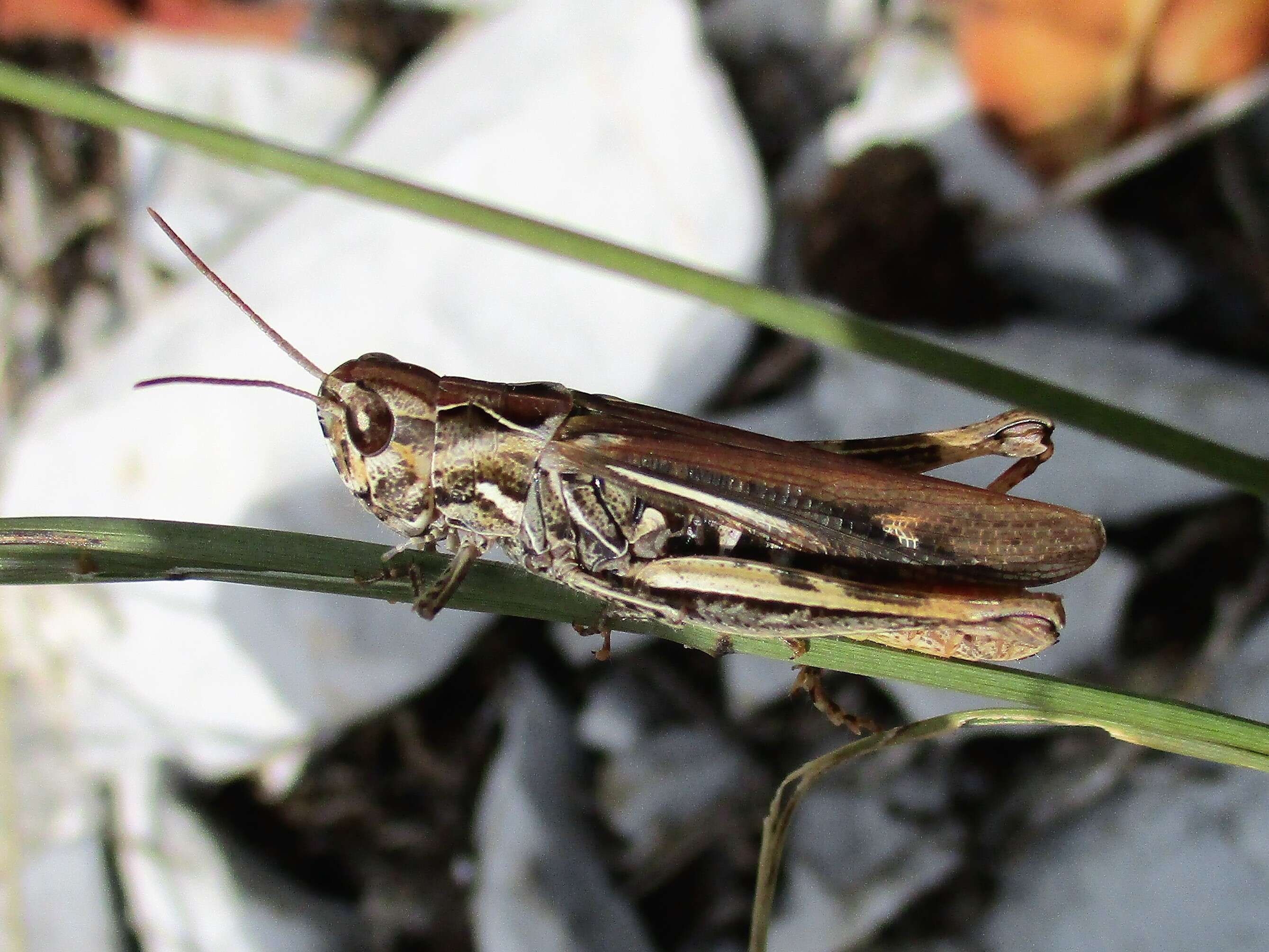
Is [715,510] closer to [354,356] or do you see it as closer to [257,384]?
[257,384]

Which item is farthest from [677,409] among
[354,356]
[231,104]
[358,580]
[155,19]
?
[155,19]

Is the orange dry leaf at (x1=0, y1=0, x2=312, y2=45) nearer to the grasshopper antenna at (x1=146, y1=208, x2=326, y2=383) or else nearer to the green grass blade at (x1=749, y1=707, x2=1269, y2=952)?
the grasshopper antenna at (x1=146, y1=208, x2=326, y2=383)

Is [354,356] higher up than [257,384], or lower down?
higher up

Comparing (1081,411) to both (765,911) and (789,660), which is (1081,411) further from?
(765,911)

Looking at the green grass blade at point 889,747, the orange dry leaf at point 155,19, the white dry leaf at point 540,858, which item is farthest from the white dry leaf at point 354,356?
the green grass blade at point 889,747

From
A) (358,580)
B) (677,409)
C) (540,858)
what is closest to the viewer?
(358,580)

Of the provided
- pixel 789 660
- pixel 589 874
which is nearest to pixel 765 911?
pixel 789 660

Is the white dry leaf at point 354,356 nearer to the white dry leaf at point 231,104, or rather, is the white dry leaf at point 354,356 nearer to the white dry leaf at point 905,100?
the white dry leaf at point 905,100

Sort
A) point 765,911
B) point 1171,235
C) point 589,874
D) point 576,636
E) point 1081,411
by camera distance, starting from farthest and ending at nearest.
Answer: point 1171,235, point 576,636, point 589,874, point 765,911, point 1081,411
